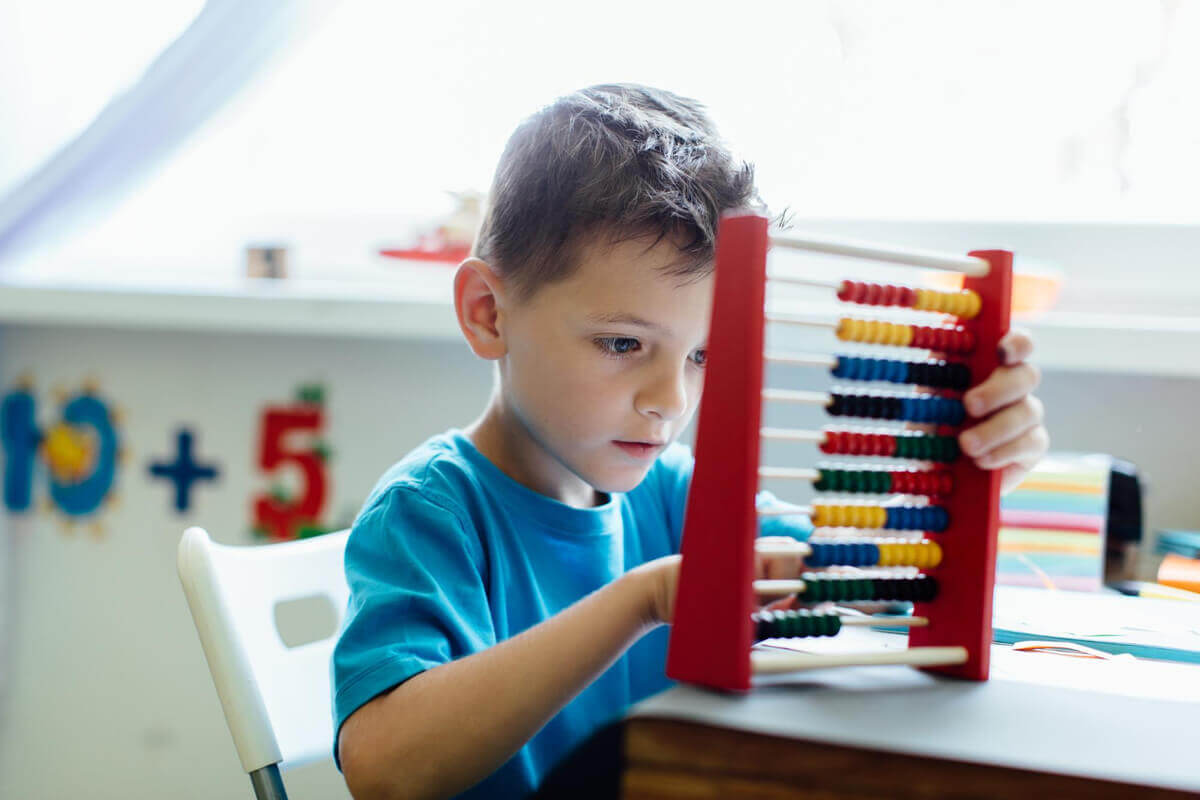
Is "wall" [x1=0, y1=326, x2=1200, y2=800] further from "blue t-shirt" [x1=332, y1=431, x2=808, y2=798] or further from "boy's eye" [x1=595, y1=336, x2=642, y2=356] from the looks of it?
"boy's eye" [x1=595, y1=336, x2=642, y2=356]

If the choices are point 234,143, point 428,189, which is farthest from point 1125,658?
point 234,143

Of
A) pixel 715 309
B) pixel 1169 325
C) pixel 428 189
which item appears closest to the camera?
pixel 715 309

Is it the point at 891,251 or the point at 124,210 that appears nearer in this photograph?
the point at 891,251

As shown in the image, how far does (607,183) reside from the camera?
770mm

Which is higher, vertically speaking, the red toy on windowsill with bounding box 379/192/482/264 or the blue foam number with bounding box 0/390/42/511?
the red toy on windowsill with bounding box 379/192/482/264

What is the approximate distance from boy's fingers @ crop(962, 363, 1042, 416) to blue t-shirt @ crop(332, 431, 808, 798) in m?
0.27

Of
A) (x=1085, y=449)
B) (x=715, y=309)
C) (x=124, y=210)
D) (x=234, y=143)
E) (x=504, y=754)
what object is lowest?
(x=504, y=754)

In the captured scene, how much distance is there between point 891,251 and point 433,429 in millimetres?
1004

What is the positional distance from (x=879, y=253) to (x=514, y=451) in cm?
42

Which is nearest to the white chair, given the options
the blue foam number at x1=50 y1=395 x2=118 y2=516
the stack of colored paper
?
the stack of colored paper

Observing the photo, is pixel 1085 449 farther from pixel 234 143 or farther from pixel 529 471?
pixel 234 143

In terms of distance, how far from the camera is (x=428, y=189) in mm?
1655

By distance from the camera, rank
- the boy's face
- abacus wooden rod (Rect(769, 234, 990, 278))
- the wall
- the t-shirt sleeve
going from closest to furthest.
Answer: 1. abacus wooden rod (Rect(769, 234, 990, 278))
2. the t-shirt sleeve
3. the boy's face
4. the wall

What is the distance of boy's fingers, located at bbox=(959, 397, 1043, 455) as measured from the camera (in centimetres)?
59
